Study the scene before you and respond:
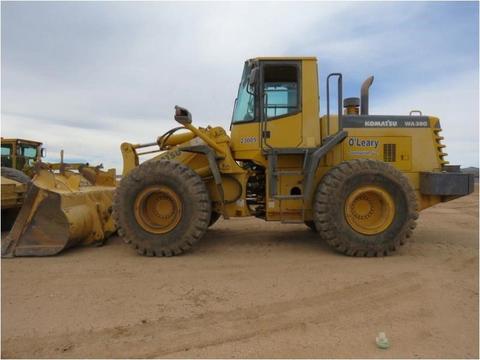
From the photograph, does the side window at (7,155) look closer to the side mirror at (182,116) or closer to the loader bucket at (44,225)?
the loader bucket at (44,225)

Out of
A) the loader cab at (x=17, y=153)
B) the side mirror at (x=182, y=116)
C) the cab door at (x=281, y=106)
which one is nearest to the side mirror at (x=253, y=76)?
the cab door at (x=281, y=106)

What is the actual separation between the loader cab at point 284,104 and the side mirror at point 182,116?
102cm

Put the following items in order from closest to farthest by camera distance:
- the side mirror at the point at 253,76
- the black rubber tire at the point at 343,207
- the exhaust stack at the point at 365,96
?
the black rubber tire at the point at 343,207 → the side mirror at the point at 253,76 → the exhaust stack at the point at 365,96

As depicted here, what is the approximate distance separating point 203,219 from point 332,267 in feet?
6.26

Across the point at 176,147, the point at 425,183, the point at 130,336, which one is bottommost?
the point at 130,336

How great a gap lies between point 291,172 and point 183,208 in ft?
5.60

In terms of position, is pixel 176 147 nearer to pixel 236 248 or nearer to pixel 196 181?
pixel 196 181

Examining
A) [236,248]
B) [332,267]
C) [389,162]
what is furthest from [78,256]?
[389,162]

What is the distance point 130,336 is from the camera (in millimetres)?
3295

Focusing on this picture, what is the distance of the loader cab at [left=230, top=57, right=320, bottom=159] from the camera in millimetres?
6215

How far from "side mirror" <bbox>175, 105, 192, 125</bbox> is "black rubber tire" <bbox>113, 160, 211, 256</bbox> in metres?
0.63

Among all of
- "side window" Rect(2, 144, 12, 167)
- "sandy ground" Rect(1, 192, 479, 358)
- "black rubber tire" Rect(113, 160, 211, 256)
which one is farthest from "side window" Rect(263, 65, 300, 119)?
"side window" Rect(2, 144, 12, 167)

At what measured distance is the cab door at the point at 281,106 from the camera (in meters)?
6.23

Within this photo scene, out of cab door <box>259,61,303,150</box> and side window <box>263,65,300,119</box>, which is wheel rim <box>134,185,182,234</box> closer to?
cab door <box>259,61,303,150</box>
